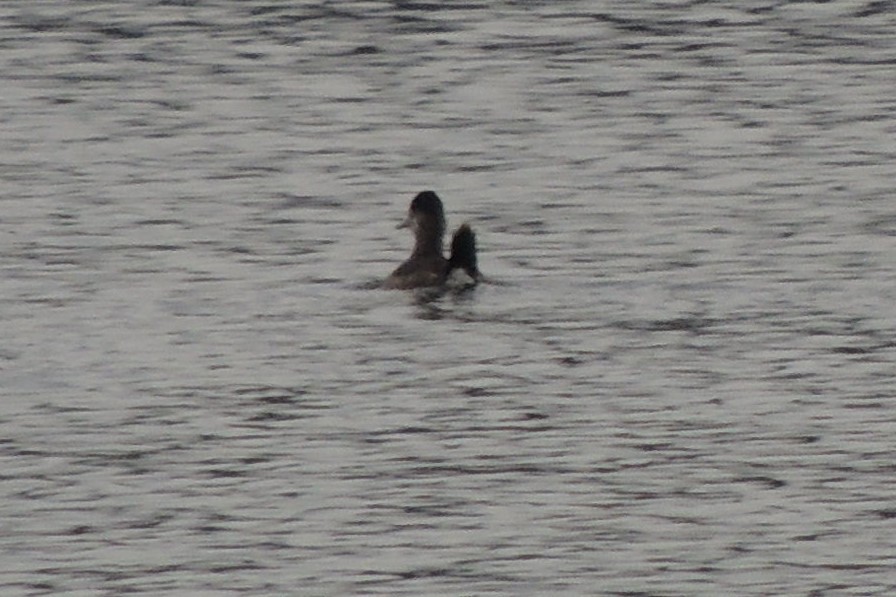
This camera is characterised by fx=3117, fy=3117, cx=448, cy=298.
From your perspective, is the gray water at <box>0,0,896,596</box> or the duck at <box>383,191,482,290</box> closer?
the gray water at <box>0,0,896,596</box>

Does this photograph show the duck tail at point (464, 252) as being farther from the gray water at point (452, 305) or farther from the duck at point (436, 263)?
the gray water at point (452, 305)

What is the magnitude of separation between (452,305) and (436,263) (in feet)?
2.21

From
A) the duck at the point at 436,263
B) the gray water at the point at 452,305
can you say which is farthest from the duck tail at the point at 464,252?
the gray water at the point at 452,305

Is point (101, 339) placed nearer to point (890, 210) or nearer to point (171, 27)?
point (890, 210)

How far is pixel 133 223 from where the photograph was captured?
21.9 meters

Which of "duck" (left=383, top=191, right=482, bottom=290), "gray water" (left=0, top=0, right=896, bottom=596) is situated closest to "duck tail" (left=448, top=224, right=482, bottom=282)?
"duck" (left=383, top=191, right=482, bottom=290)

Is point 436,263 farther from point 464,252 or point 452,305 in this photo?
point 452,305

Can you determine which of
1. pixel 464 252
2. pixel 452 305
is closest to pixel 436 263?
pixel 464 252

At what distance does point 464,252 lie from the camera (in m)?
19.6

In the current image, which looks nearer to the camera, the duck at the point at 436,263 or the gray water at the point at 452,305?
the gray water at the point at 452,305

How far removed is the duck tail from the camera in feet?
64.1

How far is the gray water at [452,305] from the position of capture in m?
13.6

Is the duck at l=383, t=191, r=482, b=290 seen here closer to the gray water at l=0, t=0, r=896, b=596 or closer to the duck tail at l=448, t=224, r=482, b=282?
the duck tail at l=448, t=224, r=482, b=282

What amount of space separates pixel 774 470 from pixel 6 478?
3.63 metres
